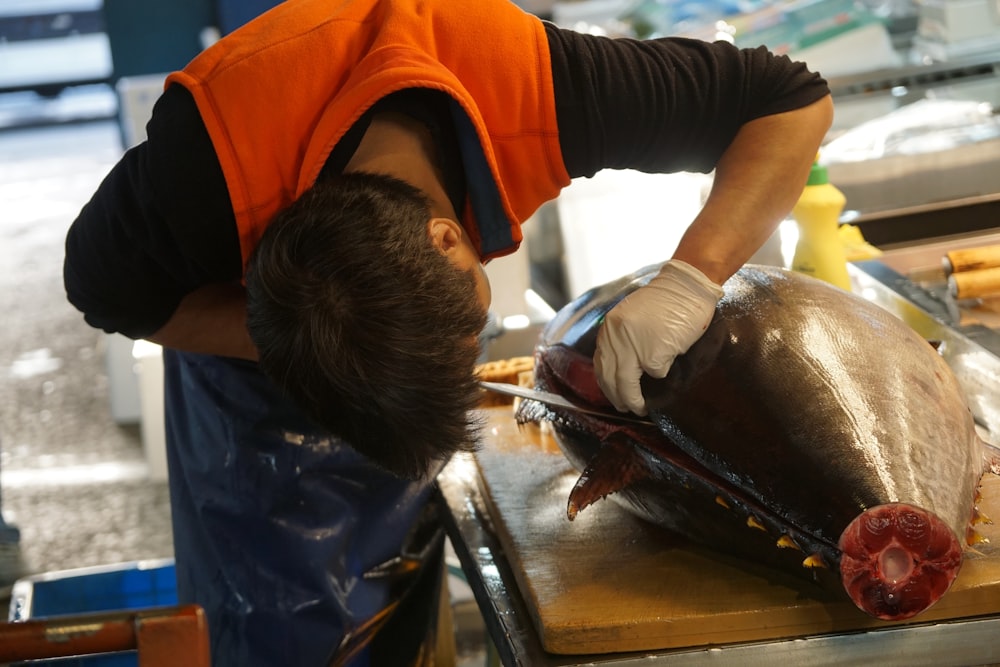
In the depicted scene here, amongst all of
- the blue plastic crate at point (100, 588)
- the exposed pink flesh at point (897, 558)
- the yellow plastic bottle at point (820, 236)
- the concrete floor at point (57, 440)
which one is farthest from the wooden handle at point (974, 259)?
the blue plastic crate at point (100, 588)

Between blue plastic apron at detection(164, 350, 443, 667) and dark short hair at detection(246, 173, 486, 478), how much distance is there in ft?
1.44

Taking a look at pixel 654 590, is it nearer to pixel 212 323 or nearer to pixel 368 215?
pixel 368 215

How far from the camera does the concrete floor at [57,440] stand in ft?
12.8

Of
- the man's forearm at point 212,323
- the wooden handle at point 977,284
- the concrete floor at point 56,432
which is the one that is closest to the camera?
the man's forearm at point 212,323

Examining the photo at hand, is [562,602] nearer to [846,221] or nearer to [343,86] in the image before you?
[343,86]

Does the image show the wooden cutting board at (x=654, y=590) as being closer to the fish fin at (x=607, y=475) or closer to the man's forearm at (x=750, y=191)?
Result: the fish fin at (x=607, y=475)

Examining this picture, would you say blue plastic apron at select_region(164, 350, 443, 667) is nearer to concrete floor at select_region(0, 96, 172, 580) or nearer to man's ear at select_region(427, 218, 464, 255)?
man's ear at select_region(427, 218, 464, 255)

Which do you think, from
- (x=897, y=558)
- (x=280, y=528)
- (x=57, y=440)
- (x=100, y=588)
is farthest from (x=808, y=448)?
(x=57, y=440)

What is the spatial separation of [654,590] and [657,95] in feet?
2.21

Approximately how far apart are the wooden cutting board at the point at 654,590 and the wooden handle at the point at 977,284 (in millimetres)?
536

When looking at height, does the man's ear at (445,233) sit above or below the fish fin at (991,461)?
above

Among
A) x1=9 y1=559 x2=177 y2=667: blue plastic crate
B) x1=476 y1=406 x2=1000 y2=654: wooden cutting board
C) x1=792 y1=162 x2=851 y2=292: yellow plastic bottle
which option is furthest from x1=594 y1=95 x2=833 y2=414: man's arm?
x1=9 y1=559 x2=177 y2=667: blue plastic crate

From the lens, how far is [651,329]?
1430 millimetres

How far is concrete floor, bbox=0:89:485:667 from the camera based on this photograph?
12.8 ft
